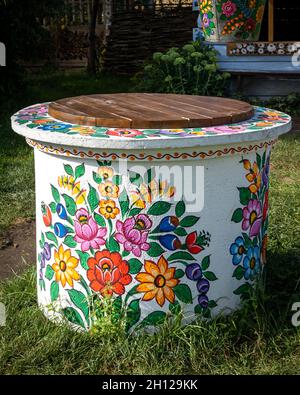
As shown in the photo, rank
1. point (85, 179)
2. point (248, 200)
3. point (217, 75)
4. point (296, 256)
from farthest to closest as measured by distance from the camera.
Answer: point (217, 75) < point (296, 256) < point (248, 200) < point (85, 179)

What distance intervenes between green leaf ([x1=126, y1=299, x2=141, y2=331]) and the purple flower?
560 millimetres

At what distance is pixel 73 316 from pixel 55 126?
2.70 feet

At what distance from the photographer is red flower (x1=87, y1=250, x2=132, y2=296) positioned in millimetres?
2635

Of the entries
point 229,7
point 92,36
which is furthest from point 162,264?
point 92,36

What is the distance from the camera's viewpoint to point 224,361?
2693 mm

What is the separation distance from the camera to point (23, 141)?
6.91 m

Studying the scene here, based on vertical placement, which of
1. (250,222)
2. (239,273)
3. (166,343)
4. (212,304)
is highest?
(250,222)

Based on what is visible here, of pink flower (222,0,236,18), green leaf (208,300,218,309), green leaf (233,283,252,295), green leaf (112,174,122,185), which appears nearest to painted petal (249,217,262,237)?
green leaf (233,283,252,295)

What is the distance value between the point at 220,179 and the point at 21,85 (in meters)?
6.54

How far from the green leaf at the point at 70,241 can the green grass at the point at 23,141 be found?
6.20 ft

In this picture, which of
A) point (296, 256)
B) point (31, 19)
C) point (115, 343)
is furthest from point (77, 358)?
point (31, 19)

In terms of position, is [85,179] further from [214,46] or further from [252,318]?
[214,46]

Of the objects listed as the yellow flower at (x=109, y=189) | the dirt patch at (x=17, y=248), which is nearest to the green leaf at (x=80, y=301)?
the yellow flower at (x=109, y=189)

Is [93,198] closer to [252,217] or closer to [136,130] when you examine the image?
[136,130]
